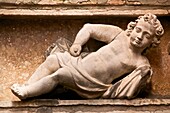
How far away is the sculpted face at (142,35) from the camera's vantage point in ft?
9.52

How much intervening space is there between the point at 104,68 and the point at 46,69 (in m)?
0.32

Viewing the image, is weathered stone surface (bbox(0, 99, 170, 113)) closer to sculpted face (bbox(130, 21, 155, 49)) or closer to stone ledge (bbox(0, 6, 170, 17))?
sculpted face (bbox(130, 21, 155, 49))

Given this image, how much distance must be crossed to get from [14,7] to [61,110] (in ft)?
2.36

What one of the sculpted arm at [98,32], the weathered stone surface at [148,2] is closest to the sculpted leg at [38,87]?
the sculpted arm at [98,32]

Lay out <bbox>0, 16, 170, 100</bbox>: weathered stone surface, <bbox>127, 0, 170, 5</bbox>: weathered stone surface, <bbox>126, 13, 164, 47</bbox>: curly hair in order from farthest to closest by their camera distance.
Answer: <bbox>127, 0, 170, 5</bbox>: weathered stone surface, <bbox>0, 16, 170, 100</bbox>: weathered stone surface, <bbox>126, 13, 164, 47</bbox>: curly hair

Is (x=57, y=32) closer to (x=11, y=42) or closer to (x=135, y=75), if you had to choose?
(x=11, y=42)

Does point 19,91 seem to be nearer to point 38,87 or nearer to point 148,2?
point 38,87

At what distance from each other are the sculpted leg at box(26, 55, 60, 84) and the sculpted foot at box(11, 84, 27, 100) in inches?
3.1

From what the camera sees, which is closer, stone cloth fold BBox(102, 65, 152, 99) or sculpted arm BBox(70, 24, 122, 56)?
stone cloth fold BBox(102, 65, 152, 99)

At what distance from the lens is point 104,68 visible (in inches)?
114

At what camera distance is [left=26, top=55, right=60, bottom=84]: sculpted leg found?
290cm

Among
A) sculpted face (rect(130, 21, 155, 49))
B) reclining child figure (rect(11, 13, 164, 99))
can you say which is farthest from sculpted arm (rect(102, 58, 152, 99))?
sculpted face (rect(130, 21, 155, 49))

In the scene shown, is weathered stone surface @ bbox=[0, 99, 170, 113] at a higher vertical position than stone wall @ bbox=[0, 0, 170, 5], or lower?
lower

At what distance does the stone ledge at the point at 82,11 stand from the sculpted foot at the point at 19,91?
492mm
